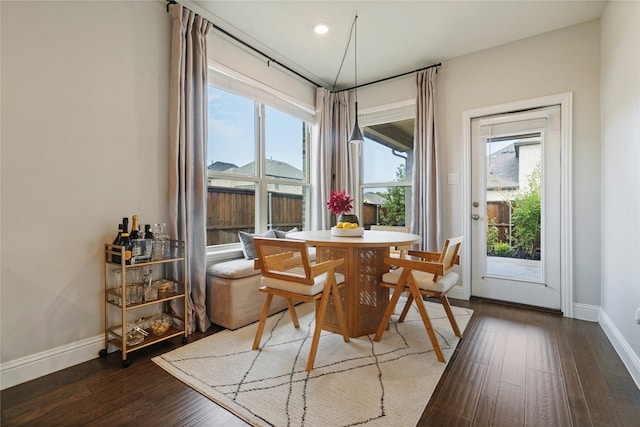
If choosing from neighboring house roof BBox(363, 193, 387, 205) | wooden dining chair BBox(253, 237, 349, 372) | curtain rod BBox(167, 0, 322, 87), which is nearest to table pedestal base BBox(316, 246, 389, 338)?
wooden dining chair BBox(253, 237, 349, 372)

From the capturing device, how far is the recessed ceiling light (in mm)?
2756

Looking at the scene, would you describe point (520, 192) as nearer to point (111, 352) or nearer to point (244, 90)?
point (244, 90)

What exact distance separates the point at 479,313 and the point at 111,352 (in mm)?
3054

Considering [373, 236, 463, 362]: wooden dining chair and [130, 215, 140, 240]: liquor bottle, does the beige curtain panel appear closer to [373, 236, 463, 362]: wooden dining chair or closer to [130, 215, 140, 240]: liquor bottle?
[373, 236, 463, 362]: wooden dining chair

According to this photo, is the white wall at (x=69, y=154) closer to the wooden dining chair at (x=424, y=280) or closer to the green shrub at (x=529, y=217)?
the wooden dining chair at (x=424, y=280)

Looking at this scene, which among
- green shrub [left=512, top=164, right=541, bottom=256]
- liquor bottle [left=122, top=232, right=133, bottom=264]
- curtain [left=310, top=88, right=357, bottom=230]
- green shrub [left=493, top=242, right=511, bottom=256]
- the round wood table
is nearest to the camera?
liquor bottle [left=122, top=232, right=133, bottom=264]

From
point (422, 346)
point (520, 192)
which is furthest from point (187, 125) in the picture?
point (520, 192)

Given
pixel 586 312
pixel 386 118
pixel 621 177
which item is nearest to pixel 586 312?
pixel 586 312

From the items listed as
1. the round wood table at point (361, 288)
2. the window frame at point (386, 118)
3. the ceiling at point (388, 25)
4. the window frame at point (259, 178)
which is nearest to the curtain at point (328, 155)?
the window frame at point (386, 118)

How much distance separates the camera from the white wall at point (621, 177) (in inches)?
70.8

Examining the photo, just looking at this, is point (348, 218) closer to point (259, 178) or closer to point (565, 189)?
point (259, 178)

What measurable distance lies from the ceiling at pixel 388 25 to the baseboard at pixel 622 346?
2.60 meters

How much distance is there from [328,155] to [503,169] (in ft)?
6.77

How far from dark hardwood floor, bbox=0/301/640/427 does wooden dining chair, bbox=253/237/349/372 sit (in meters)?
0.66
